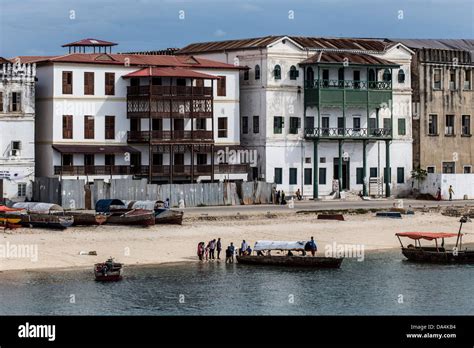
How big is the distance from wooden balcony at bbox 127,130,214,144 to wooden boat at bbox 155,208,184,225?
43.1ft

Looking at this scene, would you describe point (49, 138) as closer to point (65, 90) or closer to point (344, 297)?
point (65, 90)

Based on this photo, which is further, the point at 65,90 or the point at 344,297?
the point at 65,90

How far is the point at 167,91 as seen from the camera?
97.2m

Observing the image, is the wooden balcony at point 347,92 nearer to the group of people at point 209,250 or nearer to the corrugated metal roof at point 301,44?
the corrugated metal roof at point 301,44

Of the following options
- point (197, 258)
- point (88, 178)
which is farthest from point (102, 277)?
point (88, 178)

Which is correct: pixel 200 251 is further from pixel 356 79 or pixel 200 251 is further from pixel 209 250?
pixel 356 79

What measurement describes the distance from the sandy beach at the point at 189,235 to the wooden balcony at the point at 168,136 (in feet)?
35.6

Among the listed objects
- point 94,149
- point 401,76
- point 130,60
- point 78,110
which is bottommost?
point 94,149

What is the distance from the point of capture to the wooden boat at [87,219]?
82.7 m

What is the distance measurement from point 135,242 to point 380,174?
34.3m

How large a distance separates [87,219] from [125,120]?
16.5 meters

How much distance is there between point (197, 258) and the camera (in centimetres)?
7656

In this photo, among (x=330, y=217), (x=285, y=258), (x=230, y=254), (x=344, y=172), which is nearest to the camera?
(x=285, y=258)

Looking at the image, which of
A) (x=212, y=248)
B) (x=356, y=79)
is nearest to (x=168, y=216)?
(x=212, y=248)
